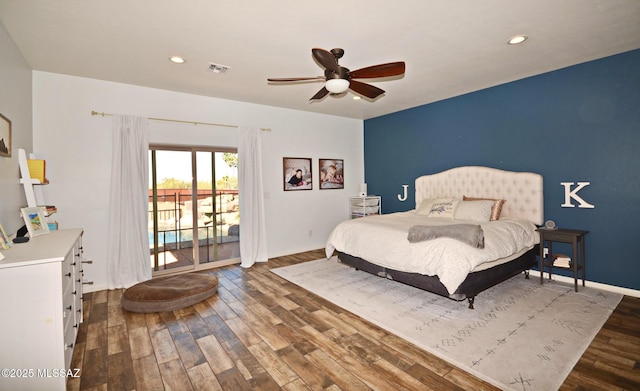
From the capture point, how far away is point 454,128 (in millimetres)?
5078

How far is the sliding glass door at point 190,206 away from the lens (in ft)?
14.7

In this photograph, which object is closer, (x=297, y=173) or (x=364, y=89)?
(x=364, y=89)

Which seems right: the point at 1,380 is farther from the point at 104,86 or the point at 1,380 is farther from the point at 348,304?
the point at 104,86

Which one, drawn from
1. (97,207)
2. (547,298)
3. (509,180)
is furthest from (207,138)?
(547,298)

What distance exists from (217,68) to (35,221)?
2486 millimetres

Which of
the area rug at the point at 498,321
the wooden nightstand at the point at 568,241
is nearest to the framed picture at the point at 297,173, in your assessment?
the area rug at the point at 498,321

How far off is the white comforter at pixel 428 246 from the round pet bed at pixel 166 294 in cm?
188

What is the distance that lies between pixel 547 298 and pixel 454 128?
117 inches

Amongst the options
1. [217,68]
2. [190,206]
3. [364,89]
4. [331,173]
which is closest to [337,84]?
[364,89]

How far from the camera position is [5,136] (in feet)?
8.29

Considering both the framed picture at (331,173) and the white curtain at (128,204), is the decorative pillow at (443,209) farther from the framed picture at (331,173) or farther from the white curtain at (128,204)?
the white curtain at (128,204)

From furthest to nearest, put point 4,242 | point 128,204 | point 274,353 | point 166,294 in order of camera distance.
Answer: point 128,204 → point 166,294 → point 274,353 → point 4,242

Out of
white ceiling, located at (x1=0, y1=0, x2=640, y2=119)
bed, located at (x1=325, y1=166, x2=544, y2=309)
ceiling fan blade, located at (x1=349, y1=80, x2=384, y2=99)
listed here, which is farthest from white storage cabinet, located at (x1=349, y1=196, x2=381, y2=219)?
ceiling fan blade, located at (x1=349, y1=80, x2=384, y2=99)

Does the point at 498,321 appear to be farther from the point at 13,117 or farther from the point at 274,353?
the point at 13,117
